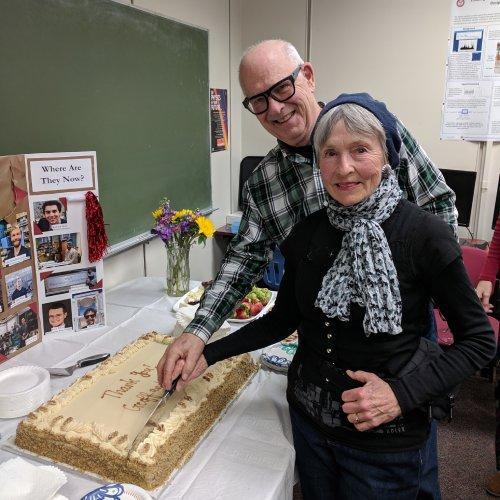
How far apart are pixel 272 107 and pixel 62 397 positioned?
0.91 metres

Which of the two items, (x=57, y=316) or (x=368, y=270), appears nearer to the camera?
(x=368, y=270)

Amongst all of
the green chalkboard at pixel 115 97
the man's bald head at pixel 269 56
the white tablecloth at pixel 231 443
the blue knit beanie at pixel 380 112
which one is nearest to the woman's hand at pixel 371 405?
the white tablecloth at pixel 231 443

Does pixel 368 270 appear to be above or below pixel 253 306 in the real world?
above

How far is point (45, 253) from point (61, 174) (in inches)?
10.0

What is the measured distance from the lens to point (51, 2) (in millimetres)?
1747

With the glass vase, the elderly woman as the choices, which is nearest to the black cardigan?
the elderly woman

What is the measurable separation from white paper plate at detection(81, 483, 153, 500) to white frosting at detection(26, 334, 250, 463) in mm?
68

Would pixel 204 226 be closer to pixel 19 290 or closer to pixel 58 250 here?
pixel 58 250

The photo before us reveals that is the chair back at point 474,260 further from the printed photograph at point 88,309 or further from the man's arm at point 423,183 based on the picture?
the printed photograph at point 88,309

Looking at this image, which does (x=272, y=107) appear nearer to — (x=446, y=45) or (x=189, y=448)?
(x=189, y=448)

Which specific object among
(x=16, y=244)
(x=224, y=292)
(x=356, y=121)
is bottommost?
(x=224, y=292)

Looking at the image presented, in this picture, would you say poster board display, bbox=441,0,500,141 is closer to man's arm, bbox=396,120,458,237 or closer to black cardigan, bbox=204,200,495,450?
man's arm, bbox=396,120,458,237

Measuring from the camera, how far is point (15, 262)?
1.38 metres

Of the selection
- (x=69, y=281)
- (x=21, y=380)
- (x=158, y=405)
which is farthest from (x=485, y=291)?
(x=21, y=380)
